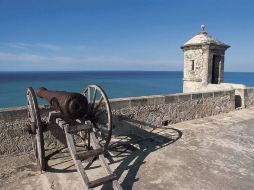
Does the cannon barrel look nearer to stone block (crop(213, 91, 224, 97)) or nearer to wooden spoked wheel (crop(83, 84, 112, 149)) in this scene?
wooden spoked wheel (crop(83, 84, 112, 149))

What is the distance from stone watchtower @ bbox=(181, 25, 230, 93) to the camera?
→ 1289 centimetres

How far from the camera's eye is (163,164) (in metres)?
4.77

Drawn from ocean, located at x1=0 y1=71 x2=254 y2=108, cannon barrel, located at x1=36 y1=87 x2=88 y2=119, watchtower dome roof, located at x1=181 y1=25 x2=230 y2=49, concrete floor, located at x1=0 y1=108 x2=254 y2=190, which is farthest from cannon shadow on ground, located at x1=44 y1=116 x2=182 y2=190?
ocean, located at x1=0 y1=71 x2=254 y2=108

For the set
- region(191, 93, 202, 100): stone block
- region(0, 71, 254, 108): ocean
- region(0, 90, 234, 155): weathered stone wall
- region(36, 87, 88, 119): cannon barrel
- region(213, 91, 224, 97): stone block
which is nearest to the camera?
region(36, 87, 88, 119): cannon barrel

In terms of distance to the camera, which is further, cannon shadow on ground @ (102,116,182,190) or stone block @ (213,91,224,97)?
stone block @ (213,91,224,97)

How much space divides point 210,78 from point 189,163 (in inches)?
370

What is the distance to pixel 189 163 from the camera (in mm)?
4859

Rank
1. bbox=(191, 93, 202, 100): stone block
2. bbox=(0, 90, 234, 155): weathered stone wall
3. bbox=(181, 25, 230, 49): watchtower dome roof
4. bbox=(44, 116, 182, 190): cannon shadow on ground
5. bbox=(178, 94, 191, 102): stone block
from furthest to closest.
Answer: bbox=(181, 25, 230, 49): watchtower dome roof → bbox=(191, 93, 202, 100): stone block → bbox=(178, 94, 191, 102): stone block → bbox=(0, 90, 234, 155): weathered stone wall → bbox=(44, 116, 182, 190): cannon shadow on ground

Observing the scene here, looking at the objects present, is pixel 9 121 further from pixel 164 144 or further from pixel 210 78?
pixel 210 78

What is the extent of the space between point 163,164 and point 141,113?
8.08 ft

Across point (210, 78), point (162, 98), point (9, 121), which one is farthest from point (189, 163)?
point (210, 78)

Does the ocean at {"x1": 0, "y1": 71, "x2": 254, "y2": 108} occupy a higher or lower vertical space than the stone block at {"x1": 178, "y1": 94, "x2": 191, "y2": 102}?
lower

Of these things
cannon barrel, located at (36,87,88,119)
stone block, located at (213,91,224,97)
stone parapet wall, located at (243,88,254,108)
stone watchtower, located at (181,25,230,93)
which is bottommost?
stone parapet wall, located at (243,88,254,108)

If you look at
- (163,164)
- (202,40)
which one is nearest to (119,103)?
(163,164)
